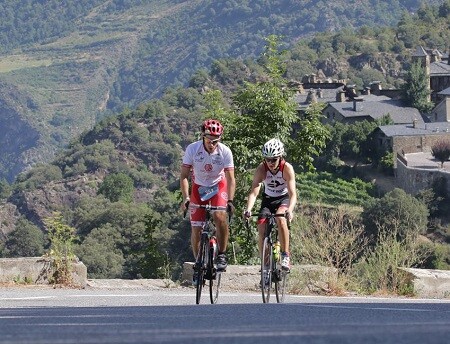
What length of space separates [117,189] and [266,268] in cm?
11838

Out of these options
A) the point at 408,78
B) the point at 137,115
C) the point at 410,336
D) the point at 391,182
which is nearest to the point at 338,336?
the point at 410,336

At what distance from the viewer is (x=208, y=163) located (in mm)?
11688

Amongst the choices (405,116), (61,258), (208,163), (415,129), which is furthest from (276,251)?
(405,116)

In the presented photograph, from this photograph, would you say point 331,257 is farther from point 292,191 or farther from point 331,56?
point 331,56

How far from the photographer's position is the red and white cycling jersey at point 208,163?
38.4 ft

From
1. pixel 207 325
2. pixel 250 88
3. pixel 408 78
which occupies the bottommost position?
pixel 207 325

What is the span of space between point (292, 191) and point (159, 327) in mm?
4736

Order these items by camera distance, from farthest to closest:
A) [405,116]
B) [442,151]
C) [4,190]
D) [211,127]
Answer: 1. [4,190]
2. [405,116]
3. [442,151]
4. [211,127]

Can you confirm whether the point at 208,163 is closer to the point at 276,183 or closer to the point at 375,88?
the point at 276,183

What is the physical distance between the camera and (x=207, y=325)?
24.4ft

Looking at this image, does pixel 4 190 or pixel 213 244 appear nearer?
pixel 213 244

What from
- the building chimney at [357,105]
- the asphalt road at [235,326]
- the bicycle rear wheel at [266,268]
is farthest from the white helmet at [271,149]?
the building chimney at [357,105]

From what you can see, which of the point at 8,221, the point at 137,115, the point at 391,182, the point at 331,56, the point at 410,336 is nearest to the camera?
the point at 410,336

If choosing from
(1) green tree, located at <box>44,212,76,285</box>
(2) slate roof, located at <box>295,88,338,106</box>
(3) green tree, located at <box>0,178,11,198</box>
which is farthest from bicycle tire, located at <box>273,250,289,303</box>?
(3) green tree, located at <box>0,178,11,198</box>
